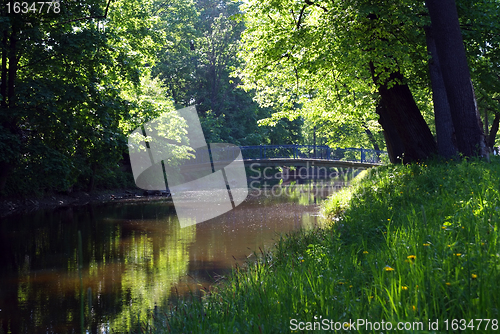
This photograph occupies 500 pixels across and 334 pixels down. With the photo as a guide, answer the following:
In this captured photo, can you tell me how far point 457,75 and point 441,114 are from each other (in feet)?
5.45

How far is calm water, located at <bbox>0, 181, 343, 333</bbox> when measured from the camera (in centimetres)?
565

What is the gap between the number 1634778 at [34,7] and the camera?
40.1ft

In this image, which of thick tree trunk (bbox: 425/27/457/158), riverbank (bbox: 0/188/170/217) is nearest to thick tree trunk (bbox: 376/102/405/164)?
thick tree trunk (bbox: 425/27/457/158)

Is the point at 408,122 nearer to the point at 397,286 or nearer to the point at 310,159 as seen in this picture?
the point at 397,286

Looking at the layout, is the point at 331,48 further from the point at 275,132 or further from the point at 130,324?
the point at 275,132

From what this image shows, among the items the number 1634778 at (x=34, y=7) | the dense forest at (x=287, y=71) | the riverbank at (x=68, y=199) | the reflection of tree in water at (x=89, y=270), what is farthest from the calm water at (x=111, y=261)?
the number 1634778 at (x=34, y=7)

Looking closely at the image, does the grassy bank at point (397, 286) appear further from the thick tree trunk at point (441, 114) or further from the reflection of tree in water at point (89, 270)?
the thick tree trunk at point (441, 114)

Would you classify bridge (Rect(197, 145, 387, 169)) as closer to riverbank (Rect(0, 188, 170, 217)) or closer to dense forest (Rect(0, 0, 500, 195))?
riverbank (Rect(0, 188, 170, 217))

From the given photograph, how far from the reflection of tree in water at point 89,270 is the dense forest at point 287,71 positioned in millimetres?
2214

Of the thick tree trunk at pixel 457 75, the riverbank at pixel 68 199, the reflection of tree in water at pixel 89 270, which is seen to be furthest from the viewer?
the riverbank at pixel 68 199

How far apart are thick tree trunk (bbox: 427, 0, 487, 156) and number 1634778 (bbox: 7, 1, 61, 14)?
9679 millimetres

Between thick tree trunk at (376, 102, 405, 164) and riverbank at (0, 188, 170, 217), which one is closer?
thick tree trunk at (376, 102, 405, 164)

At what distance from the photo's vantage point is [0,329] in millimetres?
5145

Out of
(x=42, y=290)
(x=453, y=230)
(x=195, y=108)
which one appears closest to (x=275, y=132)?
(x=195, y=108)
